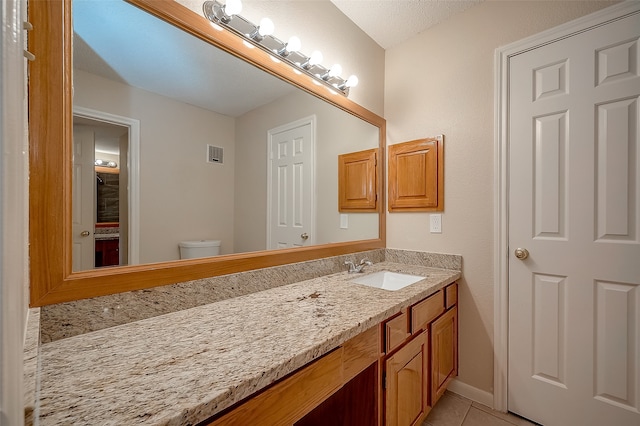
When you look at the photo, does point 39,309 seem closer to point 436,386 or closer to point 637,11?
point 436,386

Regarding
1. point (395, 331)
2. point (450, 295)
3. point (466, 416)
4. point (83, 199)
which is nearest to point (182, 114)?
point (83, 199)

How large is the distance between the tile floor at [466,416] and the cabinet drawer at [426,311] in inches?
24.0

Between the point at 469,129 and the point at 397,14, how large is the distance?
2.92 ft

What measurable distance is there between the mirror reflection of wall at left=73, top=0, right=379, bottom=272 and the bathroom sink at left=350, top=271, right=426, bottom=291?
70 centimetres

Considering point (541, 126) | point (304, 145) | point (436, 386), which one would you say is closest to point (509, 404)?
point (436, 386)

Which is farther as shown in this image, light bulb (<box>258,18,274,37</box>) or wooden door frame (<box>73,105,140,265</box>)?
light bulb (<box>258,18,274,37</box>)

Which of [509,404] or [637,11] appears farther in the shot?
[509,404]

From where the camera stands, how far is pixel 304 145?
1.57 m

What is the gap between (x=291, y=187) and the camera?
1518 mm

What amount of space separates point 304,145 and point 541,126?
132 cm

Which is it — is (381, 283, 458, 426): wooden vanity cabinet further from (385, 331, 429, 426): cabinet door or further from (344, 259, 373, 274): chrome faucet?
(344, 259, 373, 274): chrome faucet

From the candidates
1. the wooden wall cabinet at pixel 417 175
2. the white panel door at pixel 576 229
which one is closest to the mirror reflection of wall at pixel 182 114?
the wooden wall cabinet at pixel 417 175

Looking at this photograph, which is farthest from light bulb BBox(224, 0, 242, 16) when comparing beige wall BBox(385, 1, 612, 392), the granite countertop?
beige wall BBox(385, 1, 612, 392)

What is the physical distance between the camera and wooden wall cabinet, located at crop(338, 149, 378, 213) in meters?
1.83
